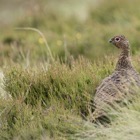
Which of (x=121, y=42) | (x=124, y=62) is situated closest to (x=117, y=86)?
(x=124, y=62)

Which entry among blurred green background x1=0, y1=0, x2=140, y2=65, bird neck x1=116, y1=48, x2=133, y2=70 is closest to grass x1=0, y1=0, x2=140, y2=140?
bird neck x1=116, y1=48, x2=133, y2=70

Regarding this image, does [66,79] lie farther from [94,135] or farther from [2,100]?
[94,135]

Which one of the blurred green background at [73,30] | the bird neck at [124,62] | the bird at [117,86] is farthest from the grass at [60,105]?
the blurred green background at [73,30]

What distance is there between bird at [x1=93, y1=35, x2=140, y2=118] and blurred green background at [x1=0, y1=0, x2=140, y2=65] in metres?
4.91

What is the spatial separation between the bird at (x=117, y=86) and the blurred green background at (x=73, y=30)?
491 cm

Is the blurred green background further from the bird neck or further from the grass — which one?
A: the bird neck

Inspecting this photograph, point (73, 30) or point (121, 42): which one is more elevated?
point (121, 42)

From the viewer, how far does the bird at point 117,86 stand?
6.42 m

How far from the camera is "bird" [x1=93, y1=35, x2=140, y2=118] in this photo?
642 centimetres

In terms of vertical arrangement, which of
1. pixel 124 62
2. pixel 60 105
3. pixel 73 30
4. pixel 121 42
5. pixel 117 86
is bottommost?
pixel 73 30

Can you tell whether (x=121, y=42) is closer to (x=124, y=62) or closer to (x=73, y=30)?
(x=124, y=62)

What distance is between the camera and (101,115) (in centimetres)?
639

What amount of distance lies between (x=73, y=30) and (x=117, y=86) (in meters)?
10.2

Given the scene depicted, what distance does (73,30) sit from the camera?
657 inches
